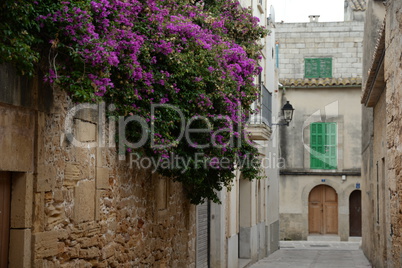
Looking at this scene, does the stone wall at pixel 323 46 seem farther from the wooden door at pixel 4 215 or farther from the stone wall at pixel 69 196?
the wooden door at pixel 4 215

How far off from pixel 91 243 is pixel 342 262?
47.0ft

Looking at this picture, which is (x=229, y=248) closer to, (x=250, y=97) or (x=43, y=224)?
(x=250, y=97)

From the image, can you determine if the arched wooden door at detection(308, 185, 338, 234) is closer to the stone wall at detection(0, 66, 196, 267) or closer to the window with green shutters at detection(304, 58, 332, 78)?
the window with green shutters at detection(304, 58, 332, 78)

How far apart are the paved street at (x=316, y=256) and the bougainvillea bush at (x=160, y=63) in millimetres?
8399

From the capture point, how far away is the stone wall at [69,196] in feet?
21.1

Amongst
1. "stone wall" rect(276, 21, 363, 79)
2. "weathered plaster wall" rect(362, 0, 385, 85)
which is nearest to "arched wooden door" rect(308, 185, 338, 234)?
"stone wall" rect(276, 21, 363, 79)

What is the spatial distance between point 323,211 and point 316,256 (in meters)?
9.73

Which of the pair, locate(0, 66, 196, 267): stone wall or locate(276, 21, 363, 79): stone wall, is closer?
locate(0, 66, 196, 267): stone wall

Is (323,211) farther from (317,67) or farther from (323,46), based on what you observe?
(323,46)

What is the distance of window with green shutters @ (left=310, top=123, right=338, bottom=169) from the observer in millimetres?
32562

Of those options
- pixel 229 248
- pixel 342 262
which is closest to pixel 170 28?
pixel 229 248

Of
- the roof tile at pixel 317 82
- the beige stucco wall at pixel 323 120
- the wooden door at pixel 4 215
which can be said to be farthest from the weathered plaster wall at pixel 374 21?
the beige stucco wall at pixel 323 120

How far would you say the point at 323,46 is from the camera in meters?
35.6

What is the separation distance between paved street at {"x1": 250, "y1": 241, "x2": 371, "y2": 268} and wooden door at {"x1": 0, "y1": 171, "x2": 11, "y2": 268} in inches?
547
